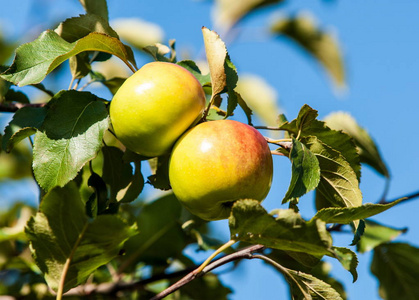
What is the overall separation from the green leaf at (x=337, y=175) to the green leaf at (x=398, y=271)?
0.69 m

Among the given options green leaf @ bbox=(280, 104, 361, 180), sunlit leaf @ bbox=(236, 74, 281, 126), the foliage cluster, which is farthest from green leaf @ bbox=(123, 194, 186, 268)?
sunlit leaf @ bbox=(236, 74, 281, 126)

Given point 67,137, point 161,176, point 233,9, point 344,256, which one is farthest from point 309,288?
point 233,9

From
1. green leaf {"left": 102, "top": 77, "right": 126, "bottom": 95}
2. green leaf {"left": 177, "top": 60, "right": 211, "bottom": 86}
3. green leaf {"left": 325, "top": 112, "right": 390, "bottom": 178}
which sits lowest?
green leaf {"left": 325, "top": 112, "right": 390, "bottom": 178}

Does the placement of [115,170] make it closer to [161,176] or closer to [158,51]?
[161,176]

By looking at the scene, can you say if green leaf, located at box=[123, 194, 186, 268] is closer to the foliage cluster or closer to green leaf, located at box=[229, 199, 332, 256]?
the foliage cluster

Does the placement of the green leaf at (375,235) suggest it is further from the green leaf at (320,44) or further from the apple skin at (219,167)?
the green leaf at (320,44)

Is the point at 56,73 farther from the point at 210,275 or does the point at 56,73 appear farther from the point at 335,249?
the point at 335,249

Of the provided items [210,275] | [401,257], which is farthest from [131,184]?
[401,257]

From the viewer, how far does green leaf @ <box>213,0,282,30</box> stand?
2861 millimetres

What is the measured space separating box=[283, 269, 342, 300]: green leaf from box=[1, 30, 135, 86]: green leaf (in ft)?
1.86

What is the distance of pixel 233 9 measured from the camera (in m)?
2.88

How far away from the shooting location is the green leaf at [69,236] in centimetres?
83

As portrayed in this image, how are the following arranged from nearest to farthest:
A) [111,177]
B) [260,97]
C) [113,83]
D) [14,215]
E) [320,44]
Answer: [111,177] < [113,83] < [14,215] < [260,97] < [320,44]

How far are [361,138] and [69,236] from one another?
102 centimetres
